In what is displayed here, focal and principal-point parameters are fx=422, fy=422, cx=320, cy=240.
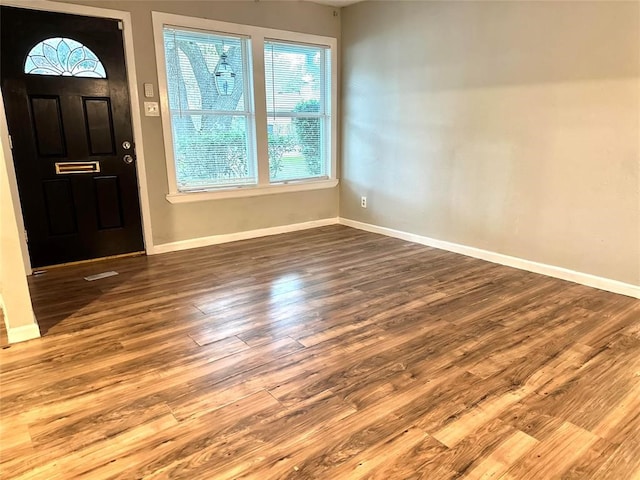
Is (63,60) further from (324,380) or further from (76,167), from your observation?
(324,380)

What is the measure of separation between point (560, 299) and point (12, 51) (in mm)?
4640

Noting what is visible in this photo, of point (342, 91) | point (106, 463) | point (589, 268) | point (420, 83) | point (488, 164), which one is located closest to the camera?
point (106, 463)

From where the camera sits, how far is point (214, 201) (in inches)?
179

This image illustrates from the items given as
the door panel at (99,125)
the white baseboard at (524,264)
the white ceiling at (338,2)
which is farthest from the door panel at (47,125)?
the white baseboard at (524,264)

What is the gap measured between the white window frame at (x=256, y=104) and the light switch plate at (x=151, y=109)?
1.8 inches

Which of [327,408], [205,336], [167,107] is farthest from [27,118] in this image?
[327,408]

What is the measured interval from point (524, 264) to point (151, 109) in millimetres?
3725

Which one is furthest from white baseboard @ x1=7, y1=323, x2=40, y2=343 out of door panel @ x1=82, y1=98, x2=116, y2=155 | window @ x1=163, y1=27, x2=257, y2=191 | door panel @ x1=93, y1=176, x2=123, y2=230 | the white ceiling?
the white ceiling

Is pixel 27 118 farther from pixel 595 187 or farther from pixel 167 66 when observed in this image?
pixel 595 187

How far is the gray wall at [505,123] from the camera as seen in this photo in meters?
3.08

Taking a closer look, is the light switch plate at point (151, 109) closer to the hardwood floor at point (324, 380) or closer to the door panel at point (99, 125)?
the door panel at point (99, 125)

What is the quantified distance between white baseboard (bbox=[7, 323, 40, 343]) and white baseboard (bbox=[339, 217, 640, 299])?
3.54m

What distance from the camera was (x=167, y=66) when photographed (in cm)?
405

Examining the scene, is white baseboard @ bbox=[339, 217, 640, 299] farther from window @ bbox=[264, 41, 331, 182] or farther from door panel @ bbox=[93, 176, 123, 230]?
door panel @ bbox=[93, 176, 123, 230]
